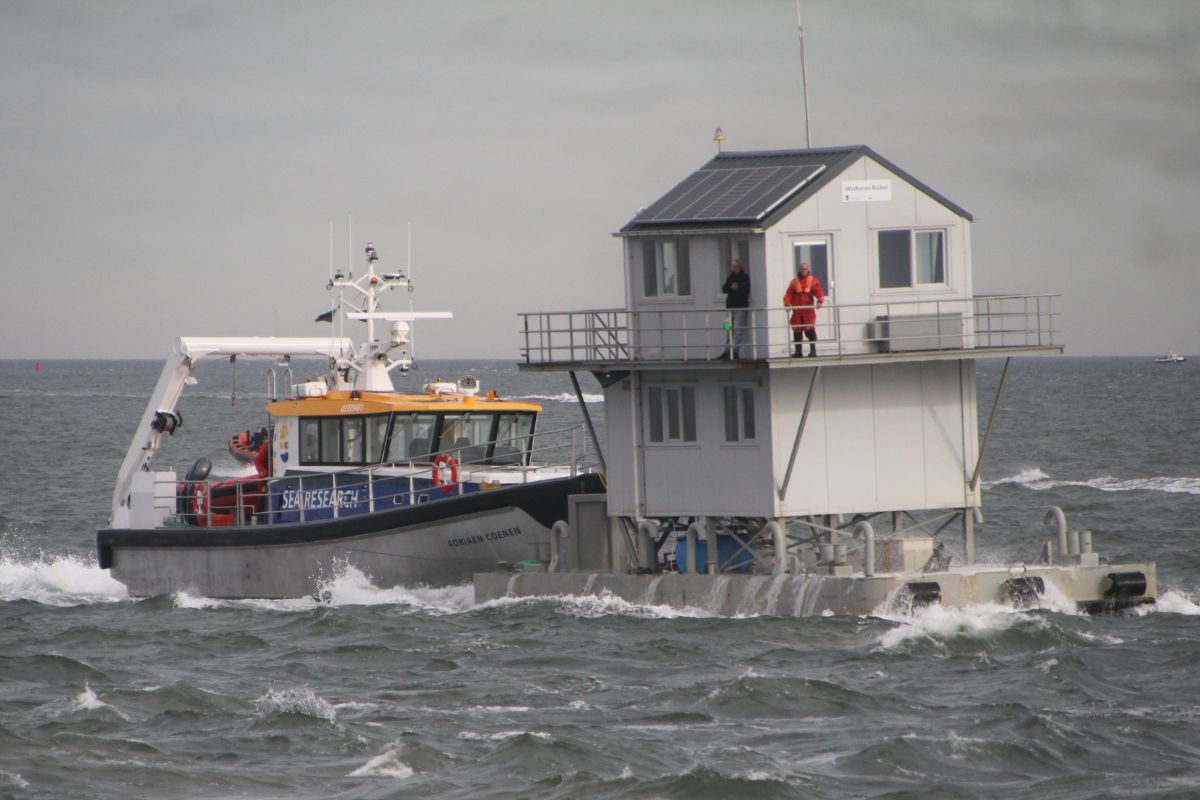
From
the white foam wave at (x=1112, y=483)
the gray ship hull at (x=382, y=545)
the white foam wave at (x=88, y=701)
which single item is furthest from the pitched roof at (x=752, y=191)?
the white foam wave at (x=1112, y=483)

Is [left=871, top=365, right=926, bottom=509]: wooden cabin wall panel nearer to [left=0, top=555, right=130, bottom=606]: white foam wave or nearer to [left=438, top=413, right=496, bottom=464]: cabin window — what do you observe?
[left=438, top=413, right=496, bottom=464]: cabin window

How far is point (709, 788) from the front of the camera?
50.0ft

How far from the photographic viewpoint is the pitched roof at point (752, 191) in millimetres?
22281

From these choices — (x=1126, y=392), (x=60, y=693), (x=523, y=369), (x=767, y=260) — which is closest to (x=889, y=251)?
(x=767, y=260)

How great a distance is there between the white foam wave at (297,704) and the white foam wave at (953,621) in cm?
654

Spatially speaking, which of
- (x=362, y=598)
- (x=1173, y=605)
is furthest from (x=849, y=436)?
(x=362, y=598)

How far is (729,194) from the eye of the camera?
912 inches

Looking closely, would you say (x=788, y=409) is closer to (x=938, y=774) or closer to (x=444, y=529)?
(x=444, y=529)

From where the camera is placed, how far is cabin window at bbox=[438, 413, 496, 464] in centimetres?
2695

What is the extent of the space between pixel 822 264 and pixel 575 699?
677 cm

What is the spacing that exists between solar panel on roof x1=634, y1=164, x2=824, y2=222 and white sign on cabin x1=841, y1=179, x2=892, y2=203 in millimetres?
480

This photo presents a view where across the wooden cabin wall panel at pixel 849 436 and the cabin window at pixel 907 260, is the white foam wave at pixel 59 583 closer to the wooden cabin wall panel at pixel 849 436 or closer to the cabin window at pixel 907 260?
the wooden cabin wall panel at pixel 849 436

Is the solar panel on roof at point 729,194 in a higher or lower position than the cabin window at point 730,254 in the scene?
higher

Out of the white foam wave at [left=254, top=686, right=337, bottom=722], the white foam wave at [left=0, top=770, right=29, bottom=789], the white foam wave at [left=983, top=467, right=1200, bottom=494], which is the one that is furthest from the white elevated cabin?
the white foam wave at [left=983, top=467, right=1200, bottom=494]
